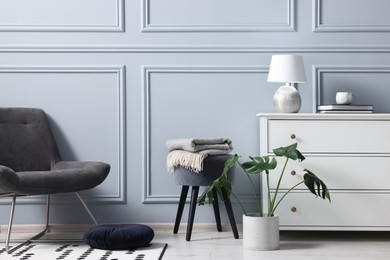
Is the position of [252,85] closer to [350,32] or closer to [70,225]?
[350,32]

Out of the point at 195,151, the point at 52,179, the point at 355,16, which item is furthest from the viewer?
the point at 355,16

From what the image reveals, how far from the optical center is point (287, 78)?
147 inches

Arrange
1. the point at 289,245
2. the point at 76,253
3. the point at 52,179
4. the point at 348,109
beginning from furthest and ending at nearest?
the point at 348,109 < the point at 289,245 < the point at 52,179 < the point at 76,253

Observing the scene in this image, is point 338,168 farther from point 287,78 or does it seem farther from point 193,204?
point 193,204

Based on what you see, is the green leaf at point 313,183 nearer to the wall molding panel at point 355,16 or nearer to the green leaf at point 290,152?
the green leaf at point 290,152

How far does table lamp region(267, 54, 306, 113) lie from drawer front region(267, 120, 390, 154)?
6.4 inches

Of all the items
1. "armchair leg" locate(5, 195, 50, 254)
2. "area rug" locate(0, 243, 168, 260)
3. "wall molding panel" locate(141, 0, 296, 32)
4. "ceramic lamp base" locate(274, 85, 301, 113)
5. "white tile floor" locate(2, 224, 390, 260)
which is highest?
"wall molding panel" locate(141, 0, 296, 32)

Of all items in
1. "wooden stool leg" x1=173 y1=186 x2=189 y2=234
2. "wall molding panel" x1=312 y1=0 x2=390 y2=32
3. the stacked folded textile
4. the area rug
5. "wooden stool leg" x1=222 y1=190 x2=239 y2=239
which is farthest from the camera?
"wall molding panel" x1=312 y1=0 x2=390 y2=32

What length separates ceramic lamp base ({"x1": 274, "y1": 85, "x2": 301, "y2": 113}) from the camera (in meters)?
3.75

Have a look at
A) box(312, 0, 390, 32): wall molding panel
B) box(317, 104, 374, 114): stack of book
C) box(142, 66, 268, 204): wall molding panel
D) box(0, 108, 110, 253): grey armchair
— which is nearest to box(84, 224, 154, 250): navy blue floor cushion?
box(0, 108, 110, 253): grey armchair

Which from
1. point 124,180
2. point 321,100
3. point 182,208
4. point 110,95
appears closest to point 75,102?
point 110,95

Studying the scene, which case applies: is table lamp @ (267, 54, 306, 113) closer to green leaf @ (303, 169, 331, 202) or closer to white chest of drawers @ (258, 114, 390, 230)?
white chest of drawers @ (258, 114, 390, 230)

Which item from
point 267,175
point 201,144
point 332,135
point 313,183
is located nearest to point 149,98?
point 201,144

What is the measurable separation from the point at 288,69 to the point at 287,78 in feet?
0.17
